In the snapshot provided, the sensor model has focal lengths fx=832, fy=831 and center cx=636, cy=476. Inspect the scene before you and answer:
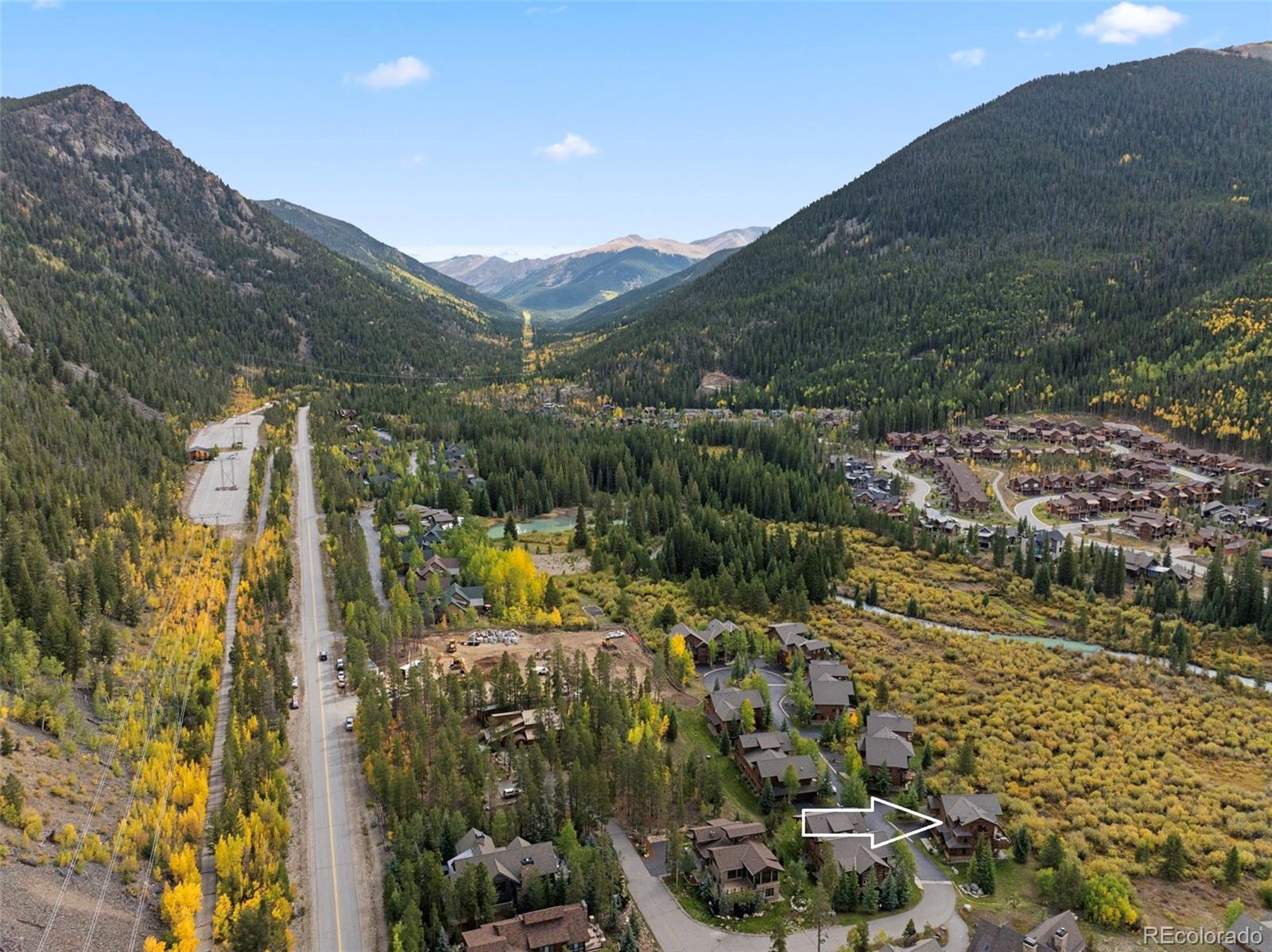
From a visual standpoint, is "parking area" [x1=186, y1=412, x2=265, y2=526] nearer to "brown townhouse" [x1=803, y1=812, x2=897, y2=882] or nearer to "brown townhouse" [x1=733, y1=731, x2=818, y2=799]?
"brown townhouse" [x1=733, y1=731, x2=818, y2=799]

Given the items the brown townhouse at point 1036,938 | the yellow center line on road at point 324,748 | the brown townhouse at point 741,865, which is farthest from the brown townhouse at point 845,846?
the yellow center line on road at point 324,748

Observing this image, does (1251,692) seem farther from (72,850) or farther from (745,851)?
(72,850)

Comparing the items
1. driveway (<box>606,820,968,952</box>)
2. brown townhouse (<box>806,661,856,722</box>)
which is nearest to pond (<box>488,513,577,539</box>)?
brown townhouse (<box>806,661,856,722</box>)

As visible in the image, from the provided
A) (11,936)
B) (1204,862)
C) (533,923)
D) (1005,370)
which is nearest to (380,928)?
(533,923)

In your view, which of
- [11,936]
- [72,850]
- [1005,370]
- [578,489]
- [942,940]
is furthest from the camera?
[1005,370]

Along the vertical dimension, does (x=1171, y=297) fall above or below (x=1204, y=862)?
above

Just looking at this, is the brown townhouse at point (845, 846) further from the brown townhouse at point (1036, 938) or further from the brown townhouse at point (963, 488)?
the brown townhouse at point (963, 488)
